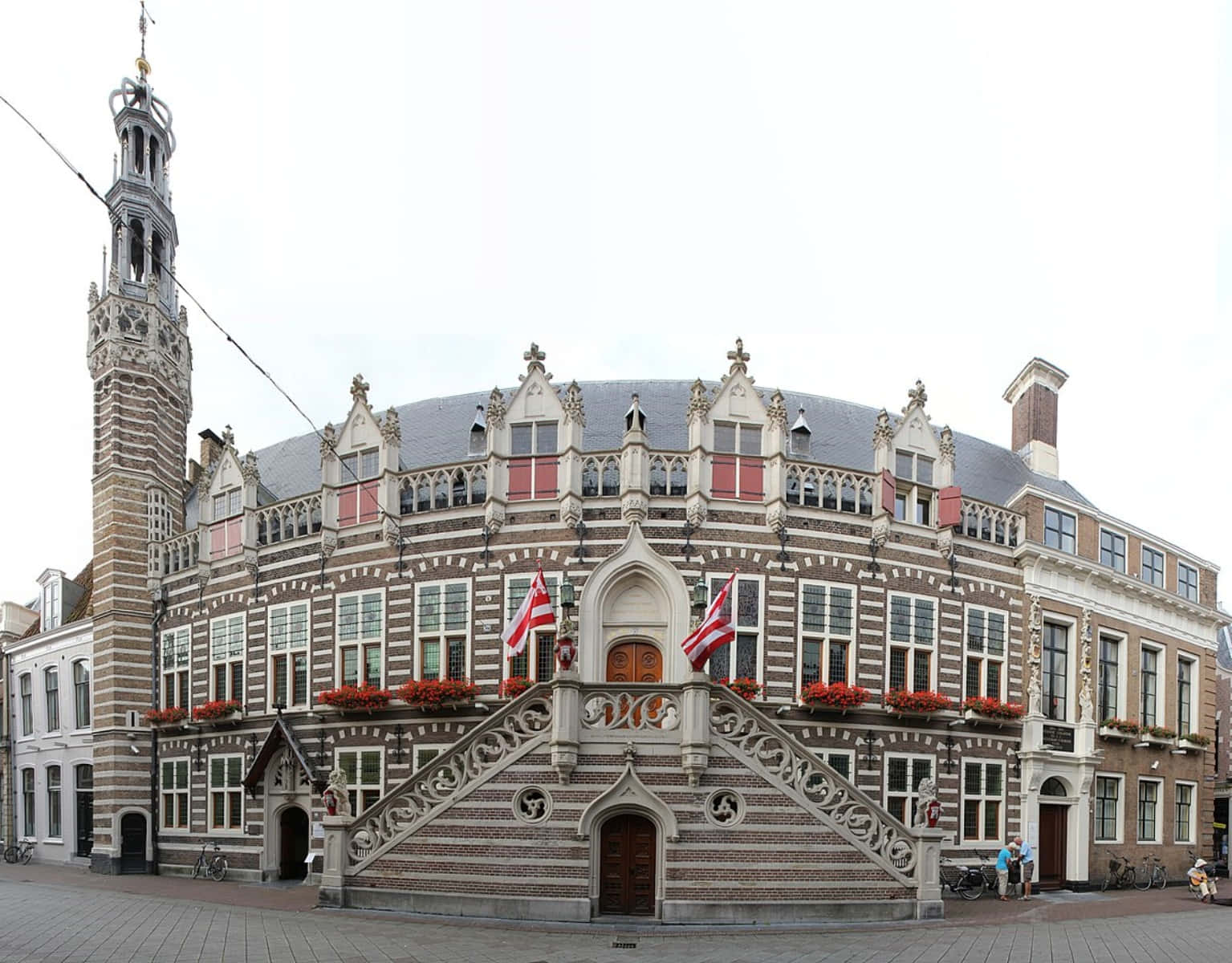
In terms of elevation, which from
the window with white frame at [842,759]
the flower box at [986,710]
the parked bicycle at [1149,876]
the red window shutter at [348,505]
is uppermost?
the red window shutter at [348,505]

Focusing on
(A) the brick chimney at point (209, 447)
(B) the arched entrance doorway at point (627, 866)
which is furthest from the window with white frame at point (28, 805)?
(B) the arched entrance doorway at point (627, 866)

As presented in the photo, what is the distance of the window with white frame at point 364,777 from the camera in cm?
2338

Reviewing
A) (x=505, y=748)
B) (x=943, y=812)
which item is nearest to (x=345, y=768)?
(x=505, y=748)

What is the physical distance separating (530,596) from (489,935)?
665 cm

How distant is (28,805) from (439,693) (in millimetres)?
24328

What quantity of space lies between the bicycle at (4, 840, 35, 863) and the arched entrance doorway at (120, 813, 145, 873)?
8.42 meters

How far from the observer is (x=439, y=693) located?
72.4 feet

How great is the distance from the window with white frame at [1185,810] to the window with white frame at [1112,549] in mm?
8109

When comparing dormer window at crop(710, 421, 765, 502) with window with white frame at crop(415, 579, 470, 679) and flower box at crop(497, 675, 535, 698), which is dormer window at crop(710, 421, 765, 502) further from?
window with white frame at crop(415, 579, 470, 679)

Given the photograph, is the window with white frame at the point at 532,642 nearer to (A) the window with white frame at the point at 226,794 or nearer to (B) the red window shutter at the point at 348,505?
(B) the red window shutter at the point at 348,505

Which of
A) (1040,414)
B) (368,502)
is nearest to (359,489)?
(368,502)

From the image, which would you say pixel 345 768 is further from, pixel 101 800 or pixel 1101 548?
pixel 1101 548

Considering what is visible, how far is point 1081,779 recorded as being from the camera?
2553 cm

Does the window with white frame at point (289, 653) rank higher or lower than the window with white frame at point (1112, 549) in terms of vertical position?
lower
